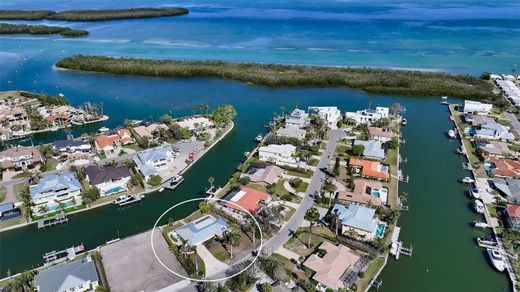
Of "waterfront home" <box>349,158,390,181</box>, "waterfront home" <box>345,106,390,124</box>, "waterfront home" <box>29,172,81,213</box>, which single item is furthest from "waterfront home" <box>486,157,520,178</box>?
"waterfront home" <box>29,172,81,213</box>

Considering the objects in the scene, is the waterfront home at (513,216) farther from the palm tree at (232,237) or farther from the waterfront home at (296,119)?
the waterfront home at (296,119)

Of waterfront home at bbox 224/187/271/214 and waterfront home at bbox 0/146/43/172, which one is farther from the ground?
waterfront home at bbox 224/187/271/214

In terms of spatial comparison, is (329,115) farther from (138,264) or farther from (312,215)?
(138,264)

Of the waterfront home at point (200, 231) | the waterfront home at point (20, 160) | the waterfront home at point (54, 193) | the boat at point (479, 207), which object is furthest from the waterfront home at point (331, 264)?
the waterfront home at point (20, 160)

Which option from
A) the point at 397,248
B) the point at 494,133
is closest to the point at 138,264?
the point at 397,248

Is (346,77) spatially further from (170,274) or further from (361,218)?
(170,274)

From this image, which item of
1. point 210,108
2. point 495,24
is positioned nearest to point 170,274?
point 210,108

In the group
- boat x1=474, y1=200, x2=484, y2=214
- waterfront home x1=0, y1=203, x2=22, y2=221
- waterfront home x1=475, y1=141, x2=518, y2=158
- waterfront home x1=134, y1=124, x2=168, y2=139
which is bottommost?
waterfront home x1=0, y1=203, x2=22, y2=221

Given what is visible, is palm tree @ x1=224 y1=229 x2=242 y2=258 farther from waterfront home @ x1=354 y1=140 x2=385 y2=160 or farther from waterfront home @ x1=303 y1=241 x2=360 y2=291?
waterfront home @ x1=354 y1=140 x2=385 y2=160
